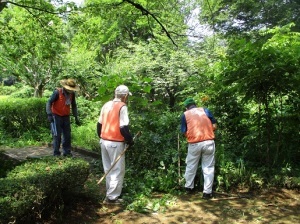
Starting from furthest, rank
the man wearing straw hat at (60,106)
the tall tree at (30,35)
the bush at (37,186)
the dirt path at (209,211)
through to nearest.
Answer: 1. the tall tree at (30,35)
2. the man wearing straw hat at (60,106)
3. the dirt path at (209,211)
4. the bush at (37,186)

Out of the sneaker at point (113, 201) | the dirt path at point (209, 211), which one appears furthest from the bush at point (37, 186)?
the sneaker at point (113, 201)

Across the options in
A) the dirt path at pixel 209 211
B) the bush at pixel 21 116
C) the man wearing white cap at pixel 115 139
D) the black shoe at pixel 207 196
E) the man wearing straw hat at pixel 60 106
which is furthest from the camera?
the bush at pixel 21 116

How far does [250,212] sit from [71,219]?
105 inches

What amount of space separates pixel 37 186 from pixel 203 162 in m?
2.97

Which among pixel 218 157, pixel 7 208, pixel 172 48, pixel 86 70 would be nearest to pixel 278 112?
pixel 218 157

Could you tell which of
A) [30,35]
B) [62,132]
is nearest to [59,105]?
[62,132]

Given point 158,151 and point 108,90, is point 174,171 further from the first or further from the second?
point 108,90

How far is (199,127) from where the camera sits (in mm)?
5480

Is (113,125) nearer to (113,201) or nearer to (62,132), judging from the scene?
(113,201)

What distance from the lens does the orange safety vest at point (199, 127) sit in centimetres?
546

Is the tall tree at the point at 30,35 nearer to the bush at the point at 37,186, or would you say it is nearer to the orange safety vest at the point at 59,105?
the orange safety vest at the point at 59,105

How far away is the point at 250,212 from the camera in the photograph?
4734 mm

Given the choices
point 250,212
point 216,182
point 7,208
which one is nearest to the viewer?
point 7,208

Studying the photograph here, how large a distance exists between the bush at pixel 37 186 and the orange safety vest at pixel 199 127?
6.54 ft
